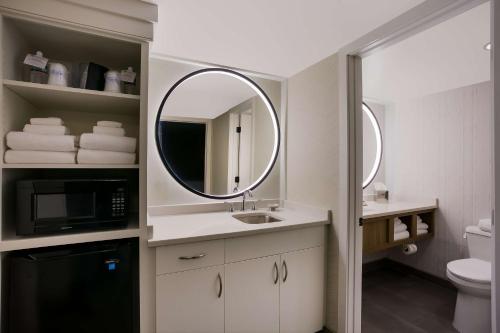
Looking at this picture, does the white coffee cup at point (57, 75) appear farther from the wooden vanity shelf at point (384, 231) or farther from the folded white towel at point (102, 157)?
the wooden vanity shelf at point (384, 231)

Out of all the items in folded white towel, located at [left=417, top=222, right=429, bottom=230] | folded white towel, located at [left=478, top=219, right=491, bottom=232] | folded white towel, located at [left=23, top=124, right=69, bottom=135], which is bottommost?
folded white towel, located at [left=417, top=222, right=429, bottom=230]

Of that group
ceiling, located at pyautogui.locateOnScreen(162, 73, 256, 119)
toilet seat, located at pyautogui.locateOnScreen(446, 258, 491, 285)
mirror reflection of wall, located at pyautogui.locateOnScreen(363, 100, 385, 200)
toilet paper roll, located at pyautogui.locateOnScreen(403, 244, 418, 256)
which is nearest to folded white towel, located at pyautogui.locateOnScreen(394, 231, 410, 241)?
toilet paper roll, located at pyautogui.locateOnScreen(403, 244, 418, 256)

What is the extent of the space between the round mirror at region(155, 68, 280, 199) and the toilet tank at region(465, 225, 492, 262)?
1.96 metres

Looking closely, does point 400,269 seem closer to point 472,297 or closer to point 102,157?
point 472,297

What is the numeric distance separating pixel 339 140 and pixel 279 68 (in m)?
0.85

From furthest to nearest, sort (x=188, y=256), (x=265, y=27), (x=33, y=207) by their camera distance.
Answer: (x=265, y=27) → (x=188, y=256) → (x=33, y=207)

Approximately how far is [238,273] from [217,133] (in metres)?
1.20

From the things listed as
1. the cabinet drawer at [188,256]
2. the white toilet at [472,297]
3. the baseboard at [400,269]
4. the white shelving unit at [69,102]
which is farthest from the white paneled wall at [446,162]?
the white shelving unit at [69,102]

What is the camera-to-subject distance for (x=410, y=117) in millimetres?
3084

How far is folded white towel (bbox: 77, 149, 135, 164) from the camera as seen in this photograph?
1.24 meters

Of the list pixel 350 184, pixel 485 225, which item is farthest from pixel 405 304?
pixel 350 184

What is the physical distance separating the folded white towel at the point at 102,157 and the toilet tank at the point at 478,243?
2.94 meters

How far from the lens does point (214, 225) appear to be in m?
1.64

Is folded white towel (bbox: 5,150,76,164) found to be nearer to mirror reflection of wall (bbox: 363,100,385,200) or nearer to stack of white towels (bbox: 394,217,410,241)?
stack of white towels (bbox: 394,217,410,241)
